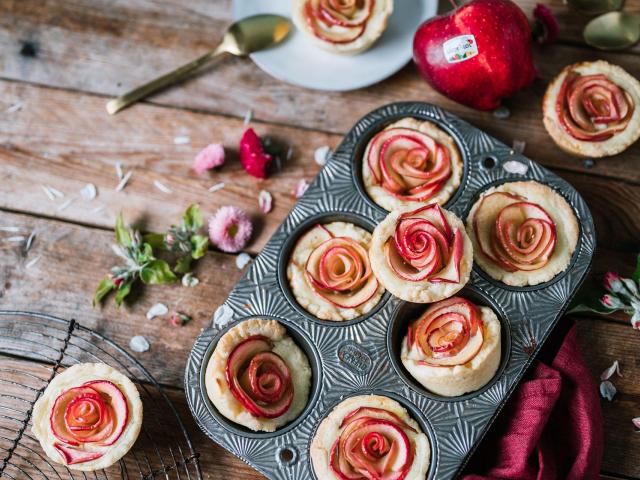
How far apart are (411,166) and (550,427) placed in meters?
1.14

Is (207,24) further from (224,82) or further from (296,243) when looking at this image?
(296,243)

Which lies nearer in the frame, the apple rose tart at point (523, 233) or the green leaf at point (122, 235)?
the apple rose tart at point (523, 233)

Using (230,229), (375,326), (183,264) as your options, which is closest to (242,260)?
(230,229)

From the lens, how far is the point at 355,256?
263cm

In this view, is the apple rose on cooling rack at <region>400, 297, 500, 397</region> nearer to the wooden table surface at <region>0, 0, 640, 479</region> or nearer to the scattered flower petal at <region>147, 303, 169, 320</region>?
the wooden table surface at <region>0, 0, 640, 479</region>

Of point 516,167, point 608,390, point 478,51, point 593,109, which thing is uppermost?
point 478,51

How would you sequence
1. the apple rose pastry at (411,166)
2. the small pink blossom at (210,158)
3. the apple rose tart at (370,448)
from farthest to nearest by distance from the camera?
the small pink blossom at (210,158) → the apple rose pastry at (411,166) → the apple rose tart at (370,448)

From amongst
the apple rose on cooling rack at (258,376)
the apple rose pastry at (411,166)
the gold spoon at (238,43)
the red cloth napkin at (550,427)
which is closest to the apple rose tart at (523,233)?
the apple rose pastry at (411,166)

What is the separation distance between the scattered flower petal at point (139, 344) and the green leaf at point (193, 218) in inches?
20.0

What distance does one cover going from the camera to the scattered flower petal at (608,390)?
9.13ft

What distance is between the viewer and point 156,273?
295 cm

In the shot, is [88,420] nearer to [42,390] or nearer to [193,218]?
[42,390]

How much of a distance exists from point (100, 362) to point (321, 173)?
1.20 m

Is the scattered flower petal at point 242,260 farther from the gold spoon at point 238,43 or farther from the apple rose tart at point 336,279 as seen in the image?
the gold spoon at point 238,43
